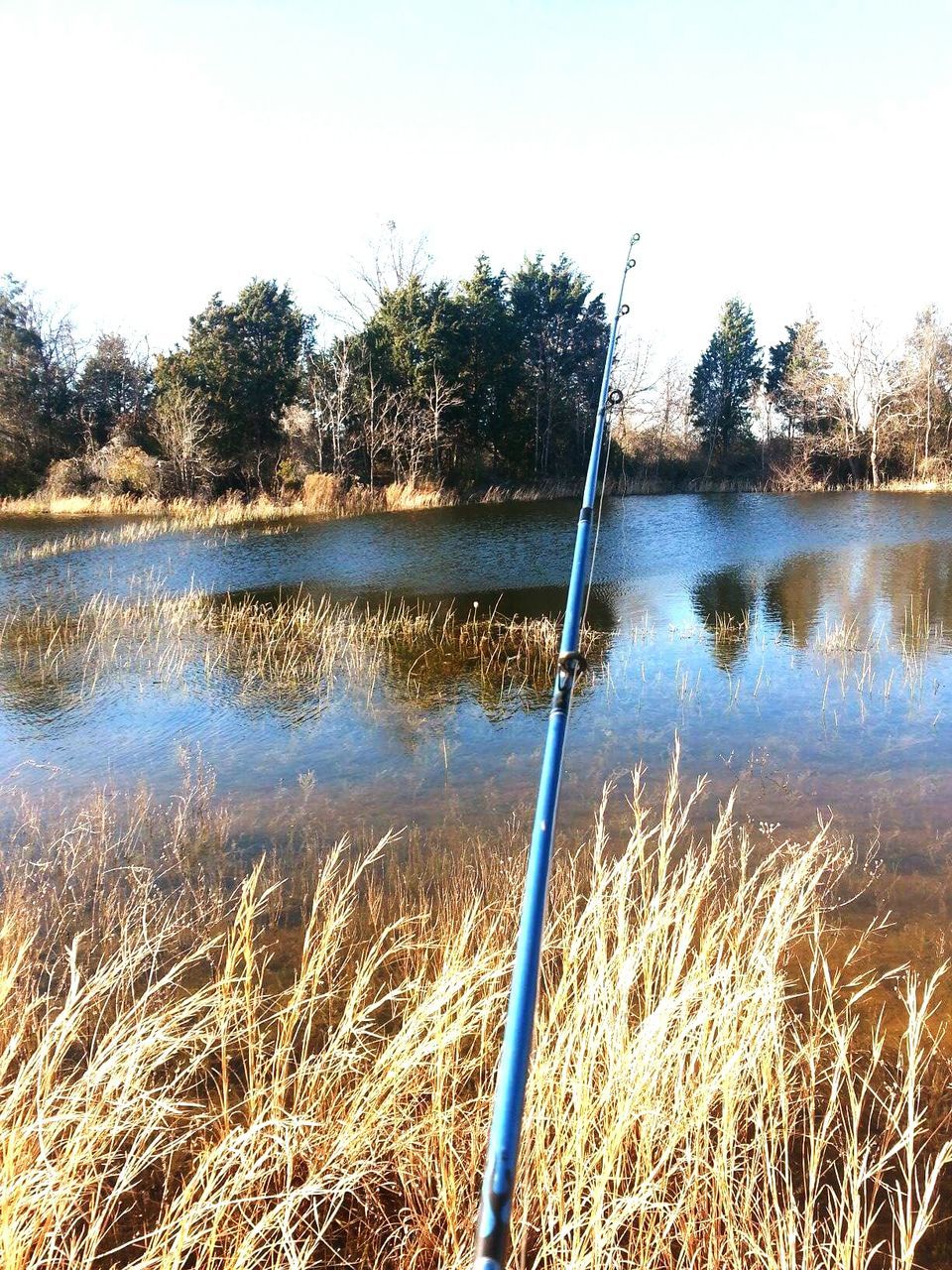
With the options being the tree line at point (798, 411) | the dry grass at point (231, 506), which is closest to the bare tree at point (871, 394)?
the tree line at point (798, 411)

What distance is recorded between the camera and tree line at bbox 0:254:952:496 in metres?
32.2

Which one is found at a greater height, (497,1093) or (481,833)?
(497,1093)

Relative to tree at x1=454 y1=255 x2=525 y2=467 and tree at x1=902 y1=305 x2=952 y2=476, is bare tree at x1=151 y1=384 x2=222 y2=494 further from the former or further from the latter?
tree at x1=902 y1=305 x2=952 y2=476

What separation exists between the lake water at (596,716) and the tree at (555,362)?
23.2 meters

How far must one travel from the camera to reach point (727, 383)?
47.2 m

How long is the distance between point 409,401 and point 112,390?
42.3ft

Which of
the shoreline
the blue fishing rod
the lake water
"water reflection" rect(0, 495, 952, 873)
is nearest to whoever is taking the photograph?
the blue fishing rod

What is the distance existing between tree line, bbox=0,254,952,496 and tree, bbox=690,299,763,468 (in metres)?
1.97

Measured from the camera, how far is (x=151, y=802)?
6.80 metres

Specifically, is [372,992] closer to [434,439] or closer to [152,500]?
[152,500]

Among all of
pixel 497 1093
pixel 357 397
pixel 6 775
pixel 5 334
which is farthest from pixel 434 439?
pixel 497 1093

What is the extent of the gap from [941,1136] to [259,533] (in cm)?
2339

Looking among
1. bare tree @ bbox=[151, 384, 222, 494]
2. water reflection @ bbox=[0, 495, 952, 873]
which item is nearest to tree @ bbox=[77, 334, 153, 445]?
bare tree @ bbox=[151, 384, 222, 494]

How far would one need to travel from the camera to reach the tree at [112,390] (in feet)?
112
